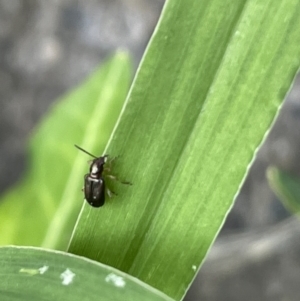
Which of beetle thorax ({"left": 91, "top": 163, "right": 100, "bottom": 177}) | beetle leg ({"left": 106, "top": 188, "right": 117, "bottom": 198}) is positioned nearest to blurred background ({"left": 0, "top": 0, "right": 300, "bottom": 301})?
beetle thorax ({"left": 91, "top": 163, "right": 100, "bottom": 177})

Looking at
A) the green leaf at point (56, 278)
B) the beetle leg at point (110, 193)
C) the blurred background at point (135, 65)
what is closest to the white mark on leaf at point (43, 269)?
the green leaf at point (56, 278)

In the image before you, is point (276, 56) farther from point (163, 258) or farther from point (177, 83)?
point (163, 258)

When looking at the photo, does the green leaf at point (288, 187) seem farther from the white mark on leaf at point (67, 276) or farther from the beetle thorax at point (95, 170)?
the white mark on leaf at point (67, 276)

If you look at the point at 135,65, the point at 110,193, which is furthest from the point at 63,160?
the point at 135,65

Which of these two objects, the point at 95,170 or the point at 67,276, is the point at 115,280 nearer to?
the point at 67,276

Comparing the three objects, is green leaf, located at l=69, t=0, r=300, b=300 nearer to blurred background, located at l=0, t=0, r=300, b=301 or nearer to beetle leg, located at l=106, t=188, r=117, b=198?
beetle leg, located at l=106, t=188, r=117, b=198
